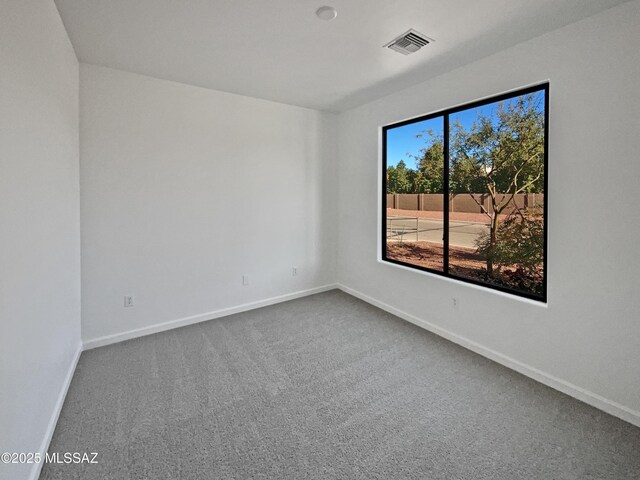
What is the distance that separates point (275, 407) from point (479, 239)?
253cm

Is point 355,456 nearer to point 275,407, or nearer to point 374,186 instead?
point 275,407

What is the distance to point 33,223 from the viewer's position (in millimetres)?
1622

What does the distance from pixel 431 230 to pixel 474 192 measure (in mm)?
642

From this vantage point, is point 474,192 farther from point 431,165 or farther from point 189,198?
point 189,198

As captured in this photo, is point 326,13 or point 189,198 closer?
point 326,13

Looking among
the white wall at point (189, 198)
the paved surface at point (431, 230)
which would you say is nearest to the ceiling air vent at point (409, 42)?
the paved surface at point (431, 230)

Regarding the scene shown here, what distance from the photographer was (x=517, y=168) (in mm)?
2865

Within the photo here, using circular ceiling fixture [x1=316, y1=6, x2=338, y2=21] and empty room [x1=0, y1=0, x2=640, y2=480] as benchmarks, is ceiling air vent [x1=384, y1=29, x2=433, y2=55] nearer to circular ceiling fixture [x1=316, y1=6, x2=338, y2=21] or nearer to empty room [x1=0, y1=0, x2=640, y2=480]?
empty room [x1=0, y1=0, x2=640, y2=480]

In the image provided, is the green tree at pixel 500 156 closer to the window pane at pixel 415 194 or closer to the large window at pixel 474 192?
the large window at pixel 474 192

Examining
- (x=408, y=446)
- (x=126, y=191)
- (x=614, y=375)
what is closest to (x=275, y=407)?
(x=408, y=446)

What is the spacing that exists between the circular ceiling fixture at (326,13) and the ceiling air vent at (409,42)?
0.58 meters

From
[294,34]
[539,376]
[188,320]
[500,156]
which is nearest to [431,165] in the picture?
[500,156]

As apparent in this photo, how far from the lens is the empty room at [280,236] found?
5.56ft

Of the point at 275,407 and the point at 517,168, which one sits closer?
the point at 275,407
